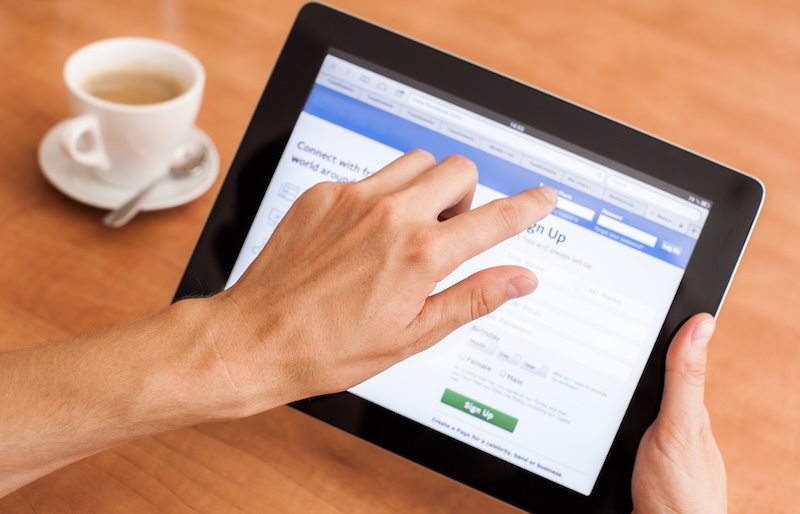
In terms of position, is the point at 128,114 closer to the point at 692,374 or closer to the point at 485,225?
the point at 485,225

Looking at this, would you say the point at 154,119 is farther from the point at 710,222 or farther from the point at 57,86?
the point at 710,222

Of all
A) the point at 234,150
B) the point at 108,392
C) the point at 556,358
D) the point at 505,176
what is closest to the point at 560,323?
the point at 556,358

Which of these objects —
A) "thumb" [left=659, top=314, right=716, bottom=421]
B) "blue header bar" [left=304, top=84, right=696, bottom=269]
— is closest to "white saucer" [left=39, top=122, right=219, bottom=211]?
"blue header bar" [left=304, top=84, right=696, bottom=269]

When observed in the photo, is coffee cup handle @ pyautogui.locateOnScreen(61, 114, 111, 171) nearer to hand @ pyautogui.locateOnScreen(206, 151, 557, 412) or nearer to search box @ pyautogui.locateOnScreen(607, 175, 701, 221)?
hand @ pyautogui.locateOnScreen(206, 151, 557, 412)

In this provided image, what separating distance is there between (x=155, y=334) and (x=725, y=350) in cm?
60

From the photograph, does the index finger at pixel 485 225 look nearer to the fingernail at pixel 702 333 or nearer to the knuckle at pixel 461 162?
the knuckle at pixel 461 162

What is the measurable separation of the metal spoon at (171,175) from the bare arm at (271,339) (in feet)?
0.89

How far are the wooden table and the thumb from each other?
18 cm

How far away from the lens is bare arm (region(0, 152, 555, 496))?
1.86 feet

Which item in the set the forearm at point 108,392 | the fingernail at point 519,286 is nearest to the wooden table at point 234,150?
the forearm at point 108,392

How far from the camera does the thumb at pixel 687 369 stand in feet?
2.14

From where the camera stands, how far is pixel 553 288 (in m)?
0.68

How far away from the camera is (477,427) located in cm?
68

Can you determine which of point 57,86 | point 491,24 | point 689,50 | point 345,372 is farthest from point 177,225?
point 689,50
